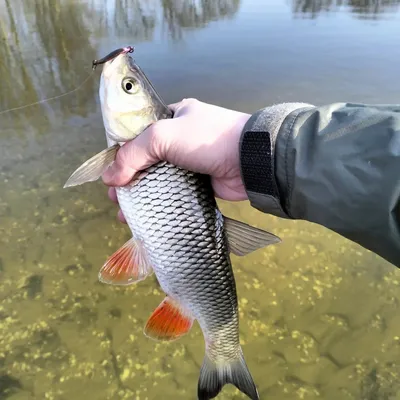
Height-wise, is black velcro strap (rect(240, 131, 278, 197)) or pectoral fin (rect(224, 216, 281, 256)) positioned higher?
black velcro strap (rect(240, 131, 278, 197))

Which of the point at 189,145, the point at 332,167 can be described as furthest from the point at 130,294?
the point at 332,167

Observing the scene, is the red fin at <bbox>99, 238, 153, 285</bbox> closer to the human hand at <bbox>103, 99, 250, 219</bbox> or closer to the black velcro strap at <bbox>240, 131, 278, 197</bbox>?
the human hand at <bbox>103, 99, 250, 219</bbox>

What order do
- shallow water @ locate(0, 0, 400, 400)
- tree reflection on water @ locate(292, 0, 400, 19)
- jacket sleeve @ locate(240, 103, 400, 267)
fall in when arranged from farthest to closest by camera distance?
tree reflection on water @ locate(292, 0, 400, 19) < shallow water @ locate(0, 0, 400, 400) < jacket sleeve @ locate(240, 103, 400, 267)

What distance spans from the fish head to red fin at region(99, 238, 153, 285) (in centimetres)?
49

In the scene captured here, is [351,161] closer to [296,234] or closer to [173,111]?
[173,111]

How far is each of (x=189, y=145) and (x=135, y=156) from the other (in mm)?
229

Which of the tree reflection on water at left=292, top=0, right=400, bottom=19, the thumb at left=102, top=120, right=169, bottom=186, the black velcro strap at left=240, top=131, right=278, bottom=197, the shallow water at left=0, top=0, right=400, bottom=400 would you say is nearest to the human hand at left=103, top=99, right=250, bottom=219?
the thumb at left=102, top=120, right=169, bottom=186

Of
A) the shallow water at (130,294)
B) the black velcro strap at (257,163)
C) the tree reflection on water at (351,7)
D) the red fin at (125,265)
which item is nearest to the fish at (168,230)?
the red fin at (125,265)

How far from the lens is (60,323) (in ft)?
9.05

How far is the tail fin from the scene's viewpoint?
1.95m

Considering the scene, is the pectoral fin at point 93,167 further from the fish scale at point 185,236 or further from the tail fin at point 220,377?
the tail fin at point 220,377

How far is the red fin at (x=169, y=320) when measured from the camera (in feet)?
6.24

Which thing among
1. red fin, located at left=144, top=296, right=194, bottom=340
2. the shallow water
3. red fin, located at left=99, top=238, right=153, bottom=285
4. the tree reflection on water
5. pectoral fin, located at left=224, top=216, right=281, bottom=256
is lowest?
the shallow water

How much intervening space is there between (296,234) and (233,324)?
165 centimetres
